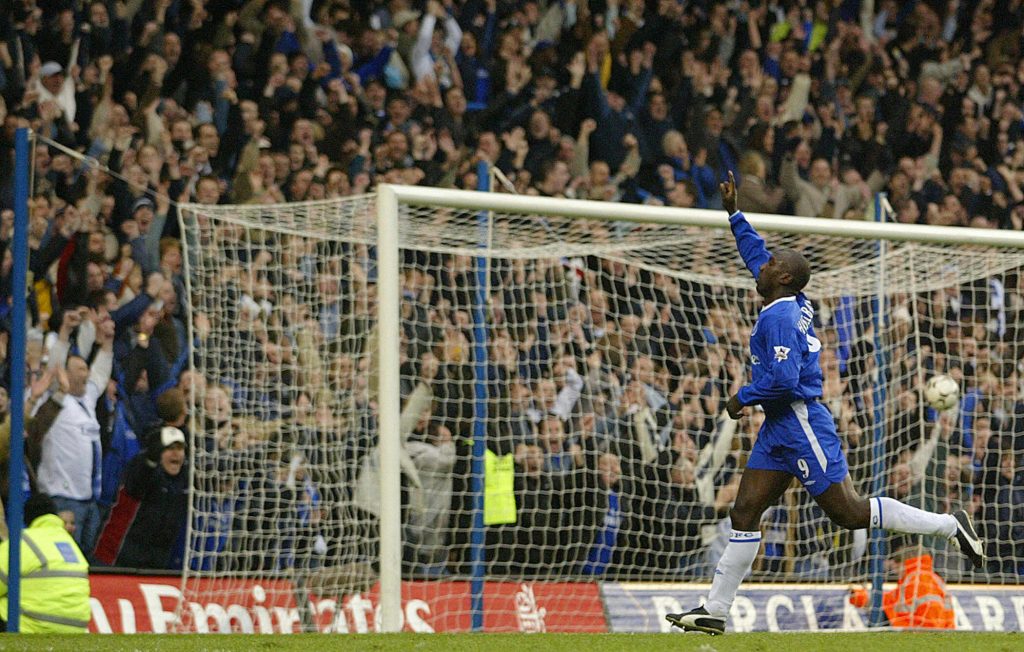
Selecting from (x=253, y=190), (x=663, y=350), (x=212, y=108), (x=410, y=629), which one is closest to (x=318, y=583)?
(x=410, y=629)

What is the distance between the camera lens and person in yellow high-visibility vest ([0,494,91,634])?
336 inches

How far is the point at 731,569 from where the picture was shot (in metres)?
7.43

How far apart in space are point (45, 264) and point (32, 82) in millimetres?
1763

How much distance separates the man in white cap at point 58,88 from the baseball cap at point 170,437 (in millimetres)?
2939

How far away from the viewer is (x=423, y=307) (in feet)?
34.3

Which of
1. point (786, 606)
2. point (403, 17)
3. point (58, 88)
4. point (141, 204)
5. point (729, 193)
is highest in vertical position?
point (403, 17)

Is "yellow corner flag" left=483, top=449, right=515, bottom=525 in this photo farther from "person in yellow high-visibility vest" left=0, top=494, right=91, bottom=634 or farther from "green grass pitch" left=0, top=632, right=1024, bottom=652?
"person in yellow high-visibility vest" left=0, top=494, right=91, bottom=634

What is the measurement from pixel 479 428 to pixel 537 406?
1012mm

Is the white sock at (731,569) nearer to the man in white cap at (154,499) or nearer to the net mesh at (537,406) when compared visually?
the net mesh at (537,406)

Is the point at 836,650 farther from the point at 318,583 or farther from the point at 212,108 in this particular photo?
the point at 212,108

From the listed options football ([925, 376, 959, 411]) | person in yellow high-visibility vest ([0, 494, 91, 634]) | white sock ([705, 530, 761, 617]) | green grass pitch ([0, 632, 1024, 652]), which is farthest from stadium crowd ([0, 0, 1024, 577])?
white sock ([705, 530, 761, 617])

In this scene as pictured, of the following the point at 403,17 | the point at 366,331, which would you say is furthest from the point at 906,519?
the point at 403,17

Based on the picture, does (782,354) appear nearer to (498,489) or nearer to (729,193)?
(729,193)

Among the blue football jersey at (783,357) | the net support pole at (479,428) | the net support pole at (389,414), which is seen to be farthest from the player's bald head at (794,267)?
the net support pole at (479,428)
